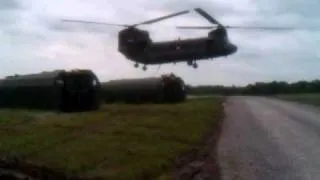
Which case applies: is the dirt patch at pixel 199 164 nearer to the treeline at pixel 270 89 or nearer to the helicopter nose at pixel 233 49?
the helicopter nose at pixel 233 49

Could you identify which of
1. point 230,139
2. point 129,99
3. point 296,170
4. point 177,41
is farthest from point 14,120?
point 177,41

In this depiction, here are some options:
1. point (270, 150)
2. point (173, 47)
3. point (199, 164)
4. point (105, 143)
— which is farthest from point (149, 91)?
point (199, 164)

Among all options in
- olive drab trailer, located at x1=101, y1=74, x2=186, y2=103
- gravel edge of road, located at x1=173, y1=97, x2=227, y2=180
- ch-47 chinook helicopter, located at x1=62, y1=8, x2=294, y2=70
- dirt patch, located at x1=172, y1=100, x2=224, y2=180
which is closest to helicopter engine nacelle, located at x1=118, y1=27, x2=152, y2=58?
ch-47 chinook helicopter, located at x1=62, y1=8, x2=294, y2=70

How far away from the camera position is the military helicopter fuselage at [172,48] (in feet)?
262

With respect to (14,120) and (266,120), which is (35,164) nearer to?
(14,120)

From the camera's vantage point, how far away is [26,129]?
29.3m

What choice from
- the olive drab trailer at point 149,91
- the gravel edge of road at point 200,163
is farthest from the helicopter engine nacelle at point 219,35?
the gravel edge of road at point 200,163

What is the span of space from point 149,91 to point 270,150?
4227 centimetres

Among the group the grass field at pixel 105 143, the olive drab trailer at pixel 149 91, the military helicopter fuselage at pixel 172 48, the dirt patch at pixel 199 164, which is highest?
the military helicopter fuselage at pixel 172 48

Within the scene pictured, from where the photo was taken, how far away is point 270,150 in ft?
76.3

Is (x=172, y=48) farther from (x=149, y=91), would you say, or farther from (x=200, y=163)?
(x=200, y=163)

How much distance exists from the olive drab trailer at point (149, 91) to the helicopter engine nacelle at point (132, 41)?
1478 cm

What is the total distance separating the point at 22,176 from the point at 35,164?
2.06m

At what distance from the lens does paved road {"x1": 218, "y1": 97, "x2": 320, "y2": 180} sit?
18281 millimetres
